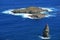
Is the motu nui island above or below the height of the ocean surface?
above

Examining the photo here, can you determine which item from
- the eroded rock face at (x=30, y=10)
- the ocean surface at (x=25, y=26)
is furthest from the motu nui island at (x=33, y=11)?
the ocean surface at (x=25, y=26)

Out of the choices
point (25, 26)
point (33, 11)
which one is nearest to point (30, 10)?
point (33, 11)

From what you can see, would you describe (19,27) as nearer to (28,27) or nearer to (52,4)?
(28,27)

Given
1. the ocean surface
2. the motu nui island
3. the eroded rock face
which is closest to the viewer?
the ocean surface

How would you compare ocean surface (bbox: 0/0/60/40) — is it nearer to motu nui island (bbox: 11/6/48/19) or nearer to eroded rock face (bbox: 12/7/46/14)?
motu nui island (bbox: 11/6/48/19)

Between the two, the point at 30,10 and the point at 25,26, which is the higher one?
the point at 30,10

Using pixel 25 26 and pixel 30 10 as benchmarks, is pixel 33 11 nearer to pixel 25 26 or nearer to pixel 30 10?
pixel 30 10

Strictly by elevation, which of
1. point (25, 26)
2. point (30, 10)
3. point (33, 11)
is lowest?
point (25, 26)

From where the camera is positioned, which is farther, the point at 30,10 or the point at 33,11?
the point at 30,10

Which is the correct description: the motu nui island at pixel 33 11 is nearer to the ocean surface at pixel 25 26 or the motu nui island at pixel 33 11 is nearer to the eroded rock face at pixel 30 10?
the eroded rock face at pixel 30 10

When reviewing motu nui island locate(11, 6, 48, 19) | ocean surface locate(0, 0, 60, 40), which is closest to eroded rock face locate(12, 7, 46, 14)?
motu nui island locate(11, 6, 48, 19)

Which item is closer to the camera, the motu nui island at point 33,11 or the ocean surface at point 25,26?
the ocean surface at point 25,26

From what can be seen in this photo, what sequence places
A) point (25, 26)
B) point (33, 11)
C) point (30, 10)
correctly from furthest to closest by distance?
point (30, 10) < point (33, 11) < point (25, 26)

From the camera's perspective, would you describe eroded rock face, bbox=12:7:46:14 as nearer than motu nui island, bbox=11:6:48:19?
No
